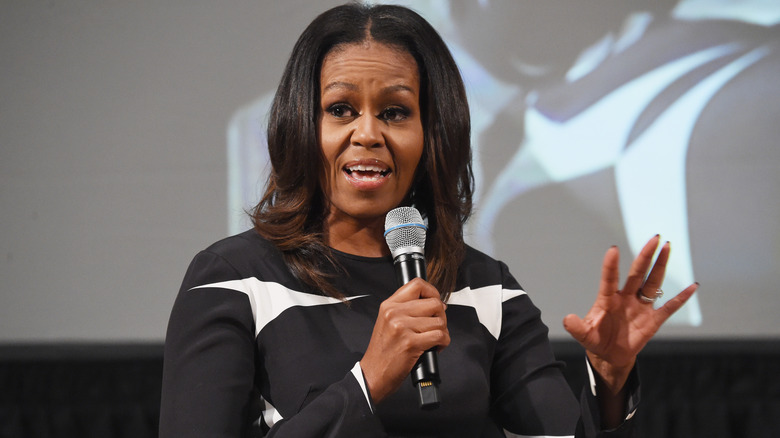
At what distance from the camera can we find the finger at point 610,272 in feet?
3.54

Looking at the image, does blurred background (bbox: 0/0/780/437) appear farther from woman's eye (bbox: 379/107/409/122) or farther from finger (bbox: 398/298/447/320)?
finger (bbox: 398/298/447/320)

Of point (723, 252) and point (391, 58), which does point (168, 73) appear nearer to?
point (391, 58)

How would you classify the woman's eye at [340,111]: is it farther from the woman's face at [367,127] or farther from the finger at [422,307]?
the finger at [422,307]

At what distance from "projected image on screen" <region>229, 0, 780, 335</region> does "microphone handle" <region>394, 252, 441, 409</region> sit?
169cm

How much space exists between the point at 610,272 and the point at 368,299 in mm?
437

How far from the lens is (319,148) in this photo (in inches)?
55.0

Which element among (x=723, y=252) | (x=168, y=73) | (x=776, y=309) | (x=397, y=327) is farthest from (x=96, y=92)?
(x=776, y=309)

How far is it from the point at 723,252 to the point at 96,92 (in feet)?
7.79

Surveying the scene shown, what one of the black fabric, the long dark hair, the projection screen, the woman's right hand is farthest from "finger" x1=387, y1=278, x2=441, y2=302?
the projection screen

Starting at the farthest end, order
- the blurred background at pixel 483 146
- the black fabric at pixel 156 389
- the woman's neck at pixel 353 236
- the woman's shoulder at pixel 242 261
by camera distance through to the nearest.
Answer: the blurred background at pixel 483 146 < the black fabric at pixel 156 389 < the woman's neck at pixel 353 236 < the woman's shoulder at pixel 242 261

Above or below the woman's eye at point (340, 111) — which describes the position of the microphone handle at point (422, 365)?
below

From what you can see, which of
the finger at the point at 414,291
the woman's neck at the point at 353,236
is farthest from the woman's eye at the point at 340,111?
the finger at the point at 414,291

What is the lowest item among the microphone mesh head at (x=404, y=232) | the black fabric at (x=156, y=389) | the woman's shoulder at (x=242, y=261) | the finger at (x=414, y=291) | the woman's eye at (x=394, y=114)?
the black fabric at (x=156, y=389)

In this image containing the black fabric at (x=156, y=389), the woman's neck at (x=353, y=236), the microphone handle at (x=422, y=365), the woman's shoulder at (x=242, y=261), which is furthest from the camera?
the black fabric at (x=156, y=389)
